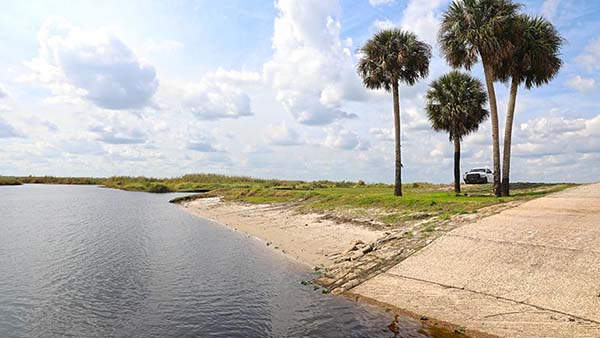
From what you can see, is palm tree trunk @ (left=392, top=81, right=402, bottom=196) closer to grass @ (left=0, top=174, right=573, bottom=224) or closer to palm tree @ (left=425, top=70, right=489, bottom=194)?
grass @ (left=0, top=174, right=573, bottom=224)

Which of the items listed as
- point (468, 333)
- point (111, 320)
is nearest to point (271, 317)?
point (111, 320)

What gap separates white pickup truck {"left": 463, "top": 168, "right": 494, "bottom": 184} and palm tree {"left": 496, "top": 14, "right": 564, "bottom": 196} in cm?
1515

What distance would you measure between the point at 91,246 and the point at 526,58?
1145 inches

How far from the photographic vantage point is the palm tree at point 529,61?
95.8ft

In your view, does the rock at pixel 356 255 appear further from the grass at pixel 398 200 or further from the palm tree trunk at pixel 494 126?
the palm tree trunk at pixel 494 126

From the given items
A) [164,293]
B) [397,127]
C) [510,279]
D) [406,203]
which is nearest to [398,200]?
[406,203]

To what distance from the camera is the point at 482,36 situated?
2777 cm

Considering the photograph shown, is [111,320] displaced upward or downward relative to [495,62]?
downward

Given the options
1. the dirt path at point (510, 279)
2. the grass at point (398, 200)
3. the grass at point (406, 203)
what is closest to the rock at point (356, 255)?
the dirt path at point (510, 279)

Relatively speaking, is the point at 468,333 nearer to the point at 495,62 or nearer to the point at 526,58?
the point at 495,62

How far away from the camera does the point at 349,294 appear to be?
45.9 ft

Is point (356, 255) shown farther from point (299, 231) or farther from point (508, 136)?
point (508, 136)

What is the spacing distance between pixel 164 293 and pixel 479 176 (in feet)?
124

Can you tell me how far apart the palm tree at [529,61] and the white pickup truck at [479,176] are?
49.7 feet
